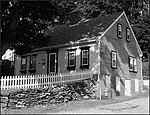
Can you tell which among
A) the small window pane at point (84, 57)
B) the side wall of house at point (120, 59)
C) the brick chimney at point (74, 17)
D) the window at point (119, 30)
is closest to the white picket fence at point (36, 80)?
the small window pane at point (84, 57)

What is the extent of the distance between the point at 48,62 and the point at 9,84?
8223mm

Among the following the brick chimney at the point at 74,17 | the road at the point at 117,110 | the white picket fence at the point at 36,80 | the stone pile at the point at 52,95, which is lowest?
the road at the point at 117,110

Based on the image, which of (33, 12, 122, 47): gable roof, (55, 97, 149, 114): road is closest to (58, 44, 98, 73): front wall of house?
(33, 12, 122, 47): gable roof

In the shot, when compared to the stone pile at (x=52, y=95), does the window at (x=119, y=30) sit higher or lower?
higher

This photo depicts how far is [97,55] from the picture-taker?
2180cm

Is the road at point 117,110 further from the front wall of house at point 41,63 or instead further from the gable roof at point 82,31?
the front wall of house at point 41,63

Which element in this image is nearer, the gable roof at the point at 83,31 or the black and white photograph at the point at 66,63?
the black and white photograph at the point at 66,63

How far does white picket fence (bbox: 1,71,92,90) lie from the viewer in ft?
57.8

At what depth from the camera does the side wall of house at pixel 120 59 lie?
22672 millimetres

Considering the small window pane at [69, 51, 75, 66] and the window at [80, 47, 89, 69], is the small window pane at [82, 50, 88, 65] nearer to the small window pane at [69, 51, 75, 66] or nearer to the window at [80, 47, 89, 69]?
the window at [80, 47, 89, 69]

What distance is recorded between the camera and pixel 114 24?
960 inches

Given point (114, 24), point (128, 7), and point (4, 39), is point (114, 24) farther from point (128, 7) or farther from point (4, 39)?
point (128, 7)

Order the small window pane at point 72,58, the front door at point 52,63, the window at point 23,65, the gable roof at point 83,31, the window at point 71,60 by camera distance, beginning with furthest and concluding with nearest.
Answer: the window at point 23,65, the front door at point 52,63, the small window pane at point 72,58, the window at point 71,60, the gable roof at point 83,31

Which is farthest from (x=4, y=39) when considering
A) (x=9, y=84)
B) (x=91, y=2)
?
(x=91, y=2)
